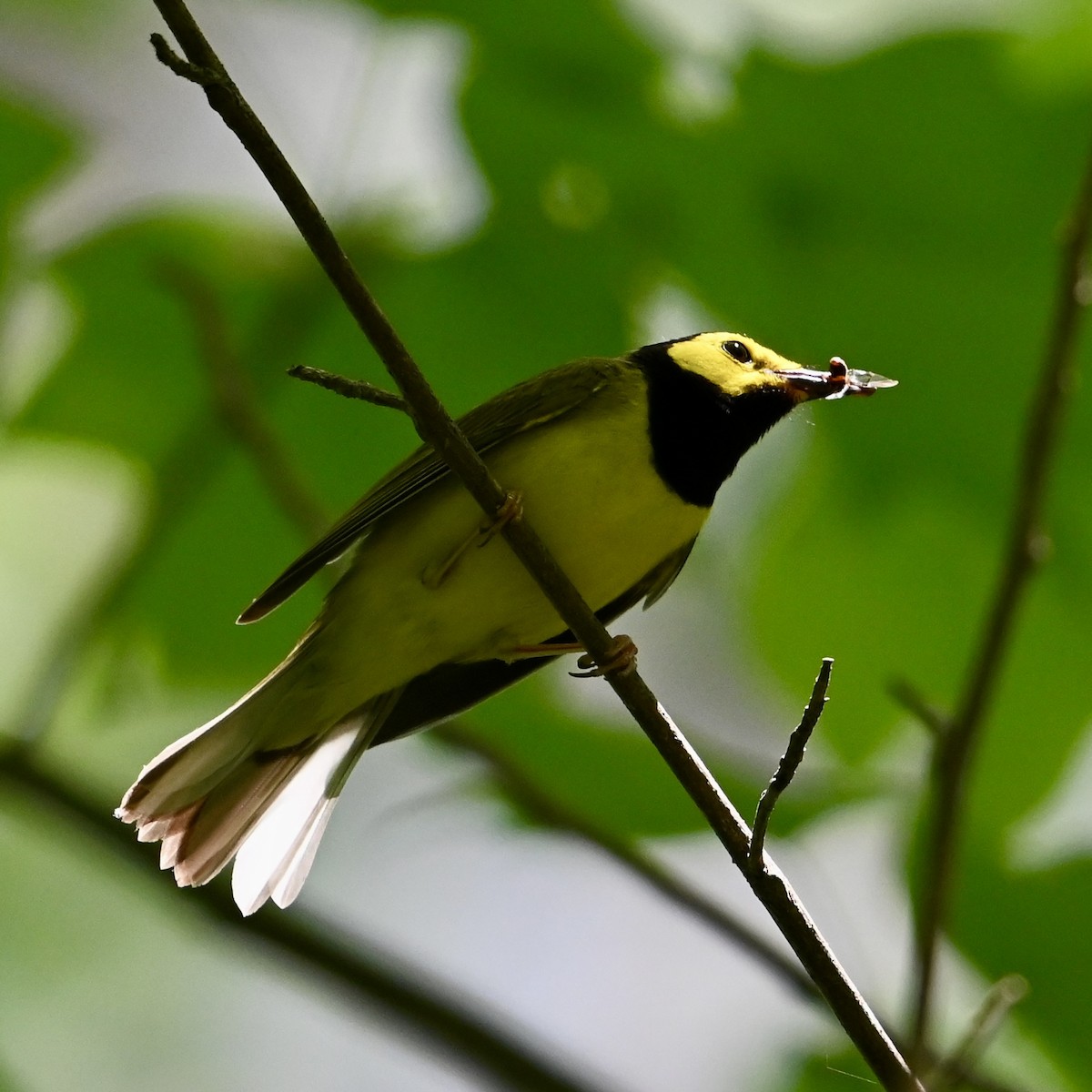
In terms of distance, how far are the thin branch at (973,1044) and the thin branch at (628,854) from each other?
544mm

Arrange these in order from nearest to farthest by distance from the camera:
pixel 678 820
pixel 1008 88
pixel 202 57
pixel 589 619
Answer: pixel 202 57 < pixel 589 619 < pixel 1008 88 < pixel 678 820

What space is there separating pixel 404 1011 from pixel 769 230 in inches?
84.8

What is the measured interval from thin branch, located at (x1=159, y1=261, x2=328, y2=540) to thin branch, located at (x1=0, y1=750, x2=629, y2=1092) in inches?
35.6

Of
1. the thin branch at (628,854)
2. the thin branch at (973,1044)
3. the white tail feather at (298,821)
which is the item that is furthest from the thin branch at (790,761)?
the white tail feather at (298,821)

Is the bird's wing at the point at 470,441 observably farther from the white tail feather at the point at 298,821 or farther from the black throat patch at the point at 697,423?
the white tail feather at the point at 298,821

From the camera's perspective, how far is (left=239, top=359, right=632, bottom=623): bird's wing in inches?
136

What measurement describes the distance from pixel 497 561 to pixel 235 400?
77cm

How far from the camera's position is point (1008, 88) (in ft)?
12.2

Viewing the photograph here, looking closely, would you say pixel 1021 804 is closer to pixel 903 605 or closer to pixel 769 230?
pixel 903 605

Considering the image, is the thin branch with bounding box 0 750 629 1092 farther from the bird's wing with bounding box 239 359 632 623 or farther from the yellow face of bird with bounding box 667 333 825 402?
the yellow face of bird with bounding box 667 333 825 402

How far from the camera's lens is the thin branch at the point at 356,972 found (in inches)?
151

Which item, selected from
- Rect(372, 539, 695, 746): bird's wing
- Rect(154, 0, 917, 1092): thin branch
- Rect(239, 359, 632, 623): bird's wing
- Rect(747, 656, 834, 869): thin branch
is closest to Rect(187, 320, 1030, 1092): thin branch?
Rect(372, 539, 695, 746): bird's wing

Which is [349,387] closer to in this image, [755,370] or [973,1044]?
[973,1044]

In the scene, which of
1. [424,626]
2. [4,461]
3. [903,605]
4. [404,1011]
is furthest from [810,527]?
[4,461]
